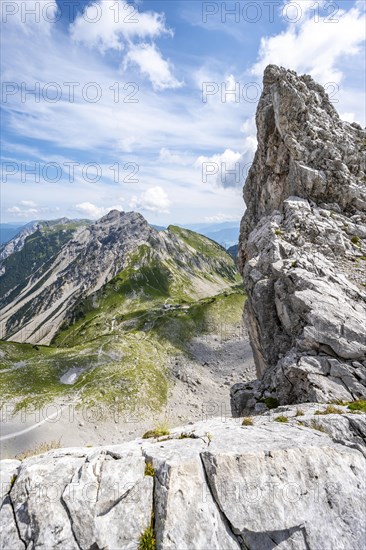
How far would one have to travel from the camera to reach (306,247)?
119 ft

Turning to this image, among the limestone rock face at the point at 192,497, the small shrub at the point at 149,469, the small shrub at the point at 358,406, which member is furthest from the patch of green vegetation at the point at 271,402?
the small shrub at the point at 149,469

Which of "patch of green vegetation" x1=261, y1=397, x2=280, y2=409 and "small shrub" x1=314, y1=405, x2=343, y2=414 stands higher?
"small shrub" x1=314, y1=405, x2=343, y2=414

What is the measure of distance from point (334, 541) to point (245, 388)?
17.7m

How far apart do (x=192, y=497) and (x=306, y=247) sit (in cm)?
3136

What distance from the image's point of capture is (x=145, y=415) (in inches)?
2448

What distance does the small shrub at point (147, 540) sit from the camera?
10445 millimetres

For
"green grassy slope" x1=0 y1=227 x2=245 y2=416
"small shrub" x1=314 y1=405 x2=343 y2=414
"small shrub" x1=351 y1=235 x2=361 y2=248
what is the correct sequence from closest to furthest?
"small shrub" x1=314 y1=405 x2=343 y2=414 < "small shrub" x1=351 y1=235 x2=361 y2=248 < "green grassy slope" x1=0 y1=227 x2=245 y2=416

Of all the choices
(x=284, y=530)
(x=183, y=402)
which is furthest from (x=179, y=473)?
(x=183, y=402)

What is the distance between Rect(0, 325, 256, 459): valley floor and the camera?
5044cm

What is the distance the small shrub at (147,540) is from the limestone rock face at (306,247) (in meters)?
15.5

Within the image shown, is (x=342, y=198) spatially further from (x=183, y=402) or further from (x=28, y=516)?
(x=183, y=402)

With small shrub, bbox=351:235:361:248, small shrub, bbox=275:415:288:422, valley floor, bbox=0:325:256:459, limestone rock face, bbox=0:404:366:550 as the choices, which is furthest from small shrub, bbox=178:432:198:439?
small shrub, bbox=351:235:361:248

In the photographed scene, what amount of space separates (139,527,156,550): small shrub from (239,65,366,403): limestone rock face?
15.5m

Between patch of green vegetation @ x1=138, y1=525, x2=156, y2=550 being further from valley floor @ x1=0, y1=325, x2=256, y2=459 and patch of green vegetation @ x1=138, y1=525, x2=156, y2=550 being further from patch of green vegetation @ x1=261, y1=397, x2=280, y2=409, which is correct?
valley floor @ x1=0, y1=325, x2=256, y2=459
